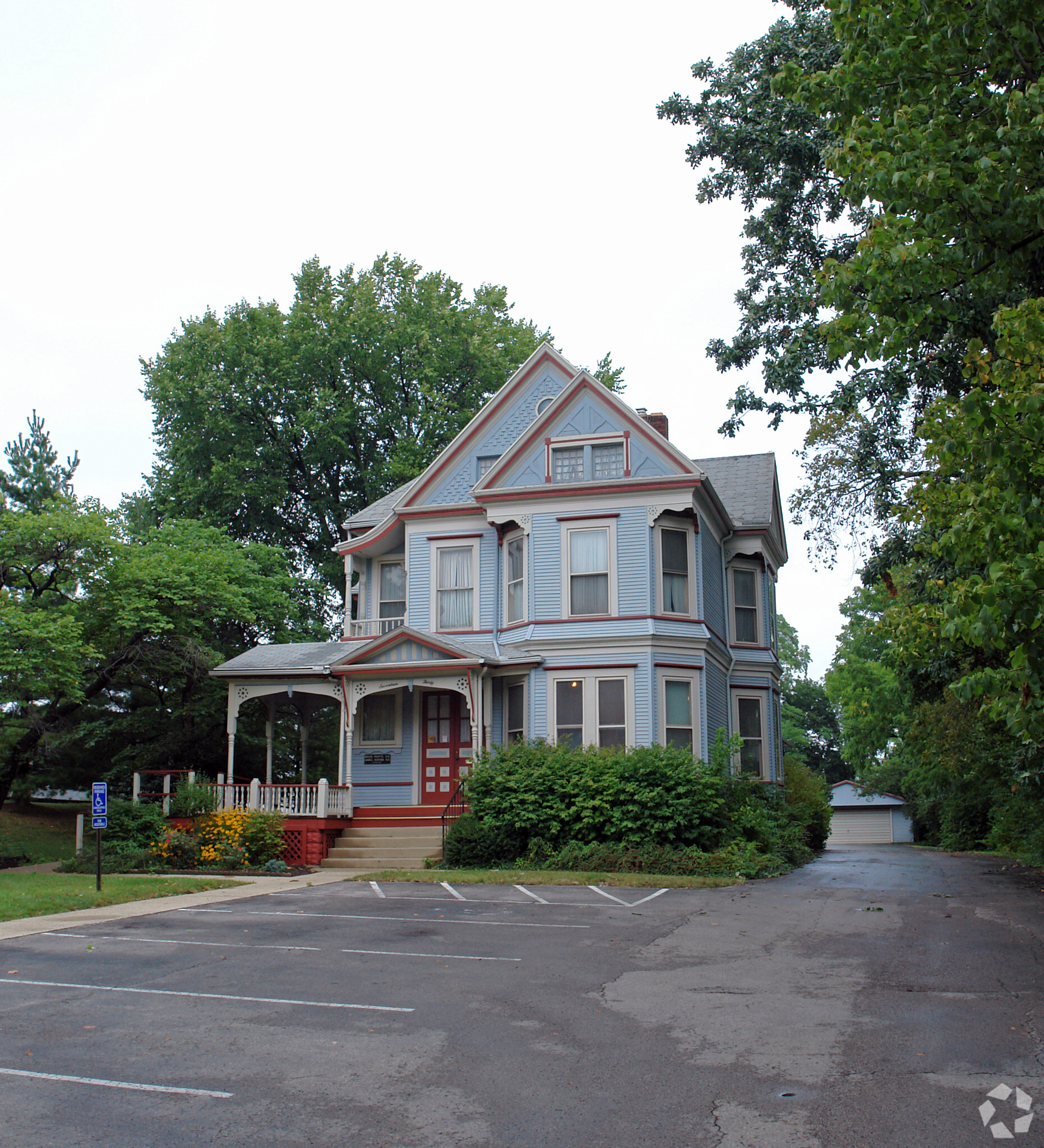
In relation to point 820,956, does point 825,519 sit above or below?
above

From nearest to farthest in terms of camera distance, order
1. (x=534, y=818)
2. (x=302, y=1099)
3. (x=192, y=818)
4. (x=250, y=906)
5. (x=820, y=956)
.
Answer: (x=302, y=1099) < (x=820, y=956) < (x=250, y=906) < (x=534, y=818) < (x=192, y=818)

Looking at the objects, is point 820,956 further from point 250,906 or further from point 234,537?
point 234,537

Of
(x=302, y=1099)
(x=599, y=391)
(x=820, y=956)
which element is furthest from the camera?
(x=599, y=391)

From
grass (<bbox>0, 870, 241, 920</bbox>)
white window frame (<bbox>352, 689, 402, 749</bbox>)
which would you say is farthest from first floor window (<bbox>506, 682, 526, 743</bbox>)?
grass (<bbox>0, 870, 241, 920</bbox>)

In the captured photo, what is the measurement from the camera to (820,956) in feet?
34.0

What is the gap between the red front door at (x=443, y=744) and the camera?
23.2 metres

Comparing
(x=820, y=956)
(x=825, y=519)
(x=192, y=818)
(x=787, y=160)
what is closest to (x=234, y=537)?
(x=192, y=818)

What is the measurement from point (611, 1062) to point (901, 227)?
719 centimetres

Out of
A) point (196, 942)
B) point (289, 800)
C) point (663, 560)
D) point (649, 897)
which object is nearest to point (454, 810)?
point (289, 800)

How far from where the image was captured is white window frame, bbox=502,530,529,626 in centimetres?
2269

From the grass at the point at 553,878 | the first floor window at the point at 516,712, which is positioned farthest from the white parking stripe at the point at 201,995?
the first floor window at the point at 516,712

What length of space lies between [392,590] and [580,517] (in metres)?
6.16

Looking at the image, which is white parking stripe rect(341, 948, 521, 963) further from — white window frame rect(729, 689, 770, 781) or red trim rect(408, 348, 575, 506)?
white window frame rect(729, 689, 770, 781)

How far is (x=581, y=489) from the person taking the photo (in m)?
22.3
